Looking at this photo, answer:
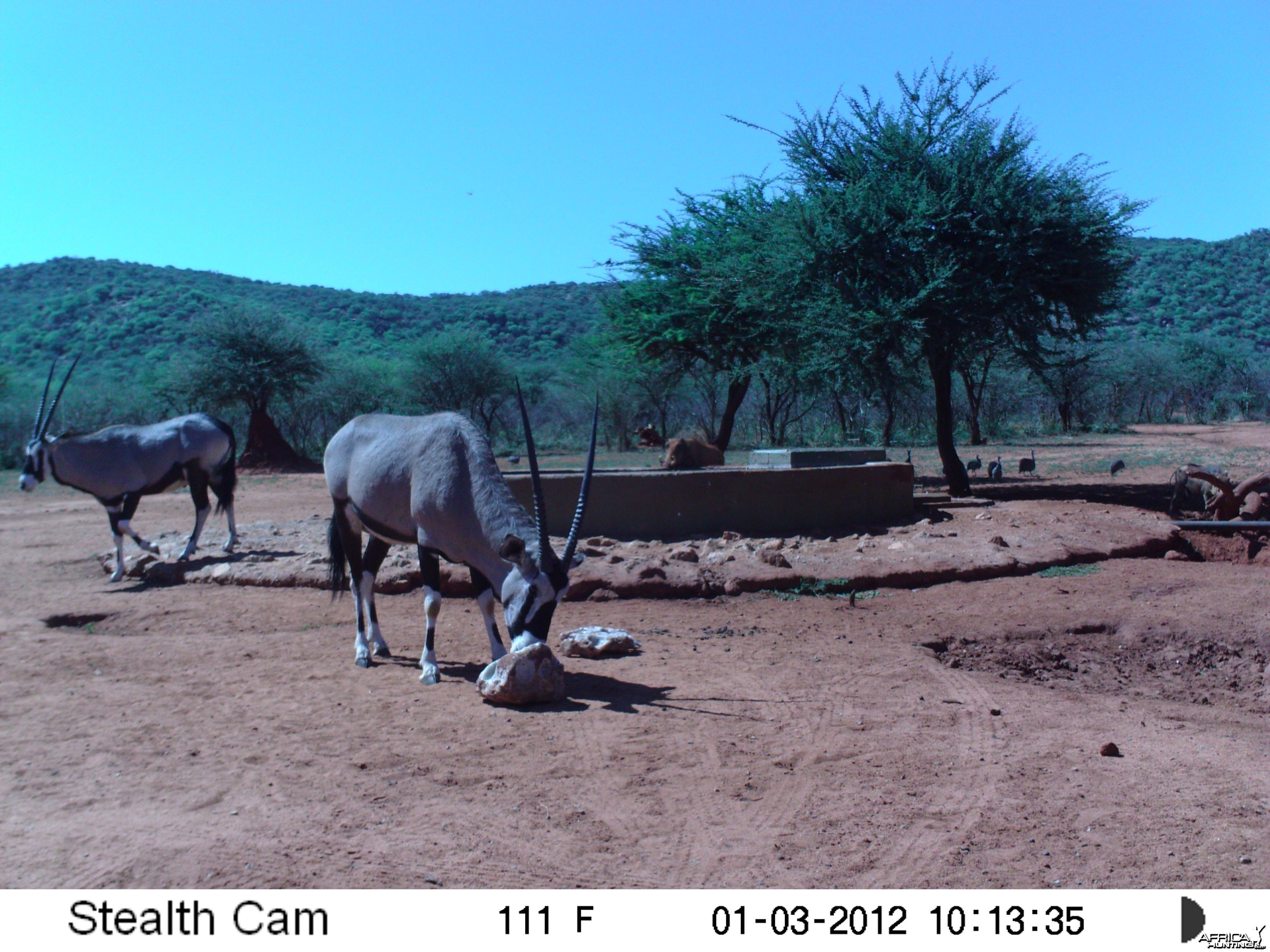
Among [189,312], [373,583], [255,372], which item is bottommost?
[373,583]

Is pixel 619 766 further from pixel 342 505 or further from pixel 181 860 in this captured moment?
pixel 342 505

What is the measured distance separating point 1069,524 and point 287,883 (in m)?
10.2

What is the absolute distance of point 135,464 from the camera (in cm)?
1179

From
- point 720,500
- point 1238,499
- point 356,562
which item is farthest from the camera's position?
point 720,500

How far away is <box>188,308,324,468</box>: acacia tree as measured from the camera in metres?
31.9

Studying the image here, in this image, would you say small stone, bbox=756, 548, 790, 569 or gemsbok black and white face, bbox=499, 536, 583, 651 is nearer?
gemsbok black and white face, bbox=499, 536, 583, 651

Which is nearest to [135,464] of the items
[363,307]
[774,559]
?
[774,559]

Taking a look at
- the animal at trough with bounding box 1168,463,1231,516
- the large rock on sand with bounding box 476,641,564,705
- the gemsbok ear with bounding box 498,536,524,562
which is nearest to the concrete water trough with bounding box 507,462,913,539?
the animal at trough with bounding box 1168,463,1231,516

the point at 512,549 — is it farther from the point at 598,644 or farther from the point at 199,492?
the point at 199,492

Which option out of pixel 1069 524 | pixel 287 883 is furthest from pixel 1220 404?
pixel 287 883

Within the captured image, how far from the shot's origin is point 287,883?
3.39 m

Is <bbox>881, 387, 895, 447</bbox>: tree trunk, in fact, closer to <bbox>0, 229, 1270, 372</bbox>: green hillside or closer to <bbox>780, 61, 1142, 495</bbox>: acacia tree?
<bbox>780, 61, 1142, 495</bbox>: acacia tree

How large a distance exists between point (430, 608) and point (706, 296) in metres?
15.4

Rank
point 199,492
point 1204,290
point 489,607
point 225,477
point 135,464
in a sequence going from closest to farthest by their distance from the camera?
point 489,607
point 135,464
point 199,492
point 225,477
point 1204,290
